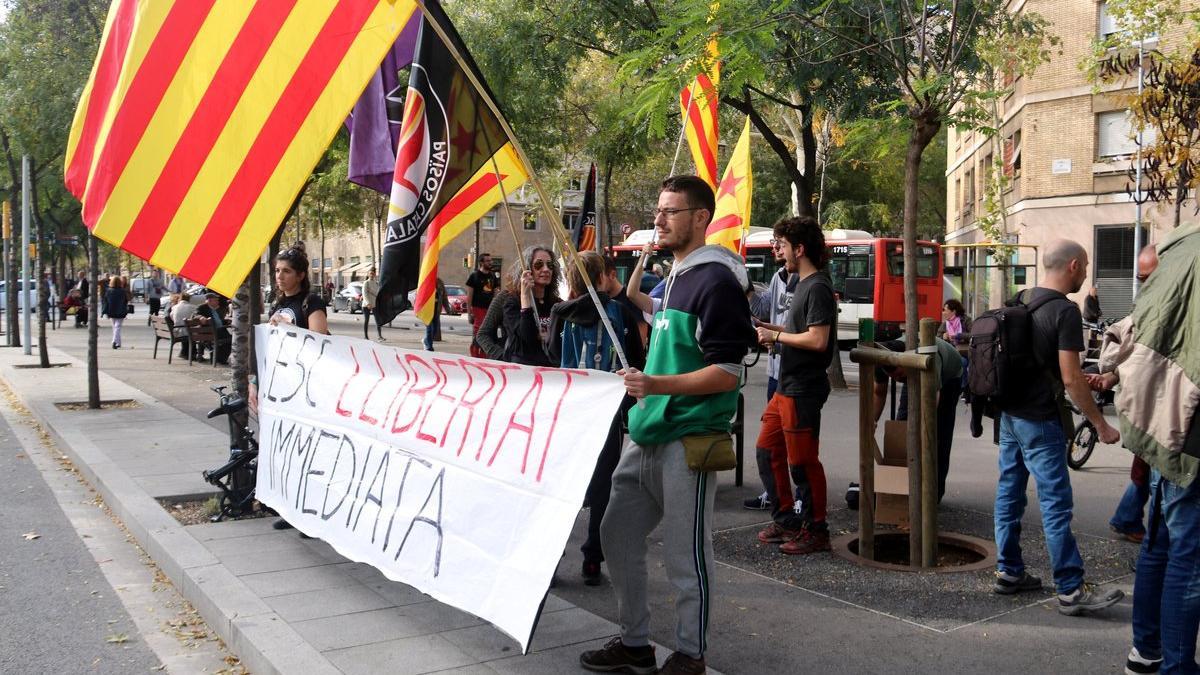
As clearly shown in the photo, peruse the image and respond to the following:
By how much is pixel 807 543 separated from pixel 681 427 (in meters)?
2.47

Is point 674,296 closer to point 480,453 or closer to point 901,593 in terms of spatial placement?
point 480,453

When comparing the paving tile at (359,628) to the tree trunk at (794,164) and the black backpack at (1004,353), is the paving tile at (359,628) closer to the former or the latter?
the black backpack at (1004,353)

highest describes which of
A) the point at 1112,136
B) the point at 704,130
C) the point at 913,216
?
the point at 1112,136

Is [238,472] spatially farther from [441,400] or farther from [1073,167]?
[1073,167]

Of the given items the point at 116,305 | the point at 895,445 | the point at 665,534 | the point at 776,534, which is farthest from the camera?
the point at 116,305

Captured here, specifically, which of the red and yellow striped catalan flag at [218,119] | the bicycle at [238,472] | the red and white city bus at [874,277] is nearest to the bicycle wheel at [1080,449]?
the bicycle at [238,472]

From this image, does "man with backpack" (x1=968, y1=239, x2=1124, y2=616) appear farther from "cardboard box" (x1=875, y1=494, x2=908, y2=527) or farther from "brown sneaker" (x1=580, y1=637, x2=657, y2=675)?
"brown sneaker" (x1=580, y1=637, x2=657, y2=675)

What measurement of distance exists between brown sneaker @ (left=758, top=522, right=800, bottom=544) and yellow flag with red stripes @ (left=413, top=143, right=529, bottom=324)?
2.42 metres

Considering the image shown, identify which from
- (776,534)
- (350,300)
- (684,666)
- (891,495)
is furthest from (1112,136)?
(350,300)

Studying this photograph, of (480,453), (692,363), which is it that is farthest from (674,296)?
(480,453)

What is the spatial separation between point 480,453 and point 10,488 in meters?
6.03

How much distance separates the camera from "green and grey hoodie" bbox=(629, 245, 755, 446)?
3652 mm

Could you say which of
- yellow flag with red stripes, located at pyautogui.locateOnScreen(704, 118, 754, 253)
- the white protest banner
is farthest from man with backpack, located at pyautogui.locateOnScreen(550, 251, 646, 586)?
yellow flag with red stripes, located at pyautogui.locateOnScreen(704, 118, 754, 253)

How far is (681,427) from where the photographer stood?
372cm
